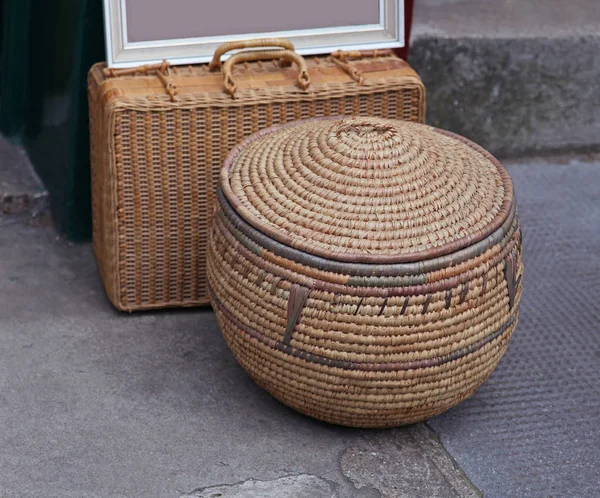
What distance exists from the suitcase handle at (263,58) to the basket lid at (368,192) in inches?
A: 9.2

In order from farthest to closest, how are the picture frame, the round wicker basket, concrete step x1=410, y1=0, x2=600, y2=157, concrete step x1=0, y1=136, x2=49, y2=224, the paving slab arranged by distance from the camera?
concrete step x1=410, y1=0, x2=600, y2=157, concrete step x1=0, y1=136, x2=49, y2=224, the picture frame, the paving slab, the round wicker basket

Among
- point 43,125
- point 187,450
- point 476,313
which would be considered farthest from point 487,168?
point 43,125

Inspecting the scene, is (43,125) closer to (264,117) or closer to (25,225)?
(25,225)

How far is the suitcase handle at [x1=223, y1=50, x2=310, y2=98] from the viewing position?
256 cm

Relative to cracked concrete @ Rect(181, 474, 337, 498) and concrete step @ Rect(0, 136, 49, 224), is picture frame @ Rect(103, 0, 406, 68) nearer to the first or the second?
concrete step @ Rect(0, 136, 49, 224)

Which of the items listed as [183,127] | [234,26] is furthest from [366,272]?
[234,26]

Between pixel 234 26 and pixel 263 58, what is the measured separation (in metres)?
0.13

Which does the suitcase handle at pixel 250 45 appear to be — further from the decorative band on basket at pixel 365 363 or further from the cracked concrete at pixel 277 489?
the cracked concrete at pixel 277 489

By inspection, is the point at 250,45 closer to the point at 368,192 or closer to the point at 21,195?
the point at 368,192

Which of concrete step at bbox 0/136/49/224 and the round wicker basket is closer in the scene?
the round wicker basket

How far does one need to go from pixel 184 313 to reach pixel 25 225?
70 centimetres

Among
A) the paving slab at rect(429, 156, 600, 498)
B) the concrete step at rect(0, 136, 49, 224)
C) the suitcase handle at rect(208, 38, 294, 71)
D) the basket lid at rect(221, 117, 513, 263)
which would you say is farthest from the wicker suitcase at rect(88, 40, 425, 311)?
the paving slab at rect(429, 156, 600, 498)

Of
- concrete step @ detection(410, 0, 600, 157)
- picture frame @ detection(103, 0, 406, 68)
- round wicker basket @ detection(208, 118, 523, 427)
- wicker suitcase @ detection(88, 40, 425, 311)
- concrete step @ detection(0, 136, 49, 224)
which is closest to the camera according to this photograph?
round wicker basket @ detection(208, 118, 523, 427)

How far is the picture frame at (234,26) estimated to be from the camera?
2.64 m
